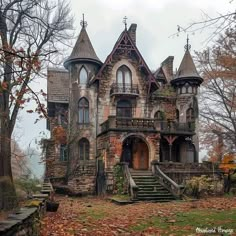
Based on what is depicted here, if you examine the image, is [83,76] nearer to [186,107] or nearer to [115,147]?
[115,147]

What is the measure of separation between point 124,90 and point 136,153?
18.4ft

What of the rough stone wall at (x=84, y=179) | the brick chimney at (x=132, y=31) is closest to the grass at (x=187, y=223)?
the rough stone wall at (x=84, y=179)

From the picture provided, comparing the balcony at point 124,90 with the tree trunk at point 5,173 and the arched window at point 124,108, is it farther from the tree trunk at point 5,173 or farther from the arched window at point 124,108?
the tree trunk at point 5,173

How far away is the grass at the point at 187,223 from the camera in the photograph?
9.14 meters

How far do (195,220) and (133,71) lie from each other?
2108 cm

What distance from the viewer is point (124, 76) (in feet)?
98.6

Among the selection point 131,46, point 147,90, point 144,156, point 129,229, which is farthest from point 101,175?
point 129,229

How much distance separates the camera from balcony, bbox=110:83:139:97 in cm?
2892

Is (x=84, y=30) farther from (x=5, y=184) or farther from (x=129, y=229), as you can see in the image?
(x=129, y=229)

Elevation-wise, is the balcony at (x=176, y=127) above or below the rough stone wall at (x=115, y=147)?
above

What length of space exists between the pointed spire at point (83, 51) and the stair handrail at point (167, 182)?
11160 millimetres

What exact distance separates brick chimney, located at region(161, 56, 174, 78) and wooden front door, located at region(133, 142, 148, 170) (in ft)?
35.1

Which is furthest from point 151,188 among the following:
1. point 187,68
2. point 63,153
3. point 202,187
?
point 187,68

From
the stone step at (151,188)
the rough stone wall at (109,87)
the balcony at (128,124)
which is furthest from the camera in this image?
the rough stone wall at (109,87)
